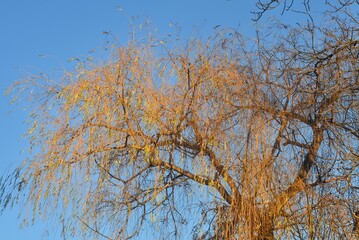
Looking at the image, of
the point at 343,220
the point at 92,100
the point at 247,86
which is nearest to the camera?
the point at 343,220

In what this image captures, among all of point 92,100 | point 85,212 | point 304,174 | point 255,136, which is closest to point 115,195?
point 85,212

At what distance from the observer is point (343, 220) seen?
3.61 meters

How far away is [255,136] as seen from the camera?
12.5 ft

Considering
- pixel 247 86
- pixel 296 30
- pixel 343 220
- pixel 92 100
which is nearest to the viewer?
pixel 343 220

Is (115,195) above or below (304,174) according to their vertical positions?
below

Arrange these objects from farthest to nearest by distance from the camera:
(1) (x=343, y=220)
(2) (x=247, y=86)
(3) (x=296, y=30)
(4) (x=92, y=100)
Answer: (3) (x=296, y=30)
(2) (x=247, y=86)
(4) (x=92, y=100)
(1) (x=343, y=220)

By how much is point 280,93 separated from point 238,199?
0.92 m

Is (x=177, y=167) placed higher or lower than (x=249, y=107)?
lower

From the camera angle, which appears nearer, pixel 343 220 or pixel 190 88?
pixel 343 220

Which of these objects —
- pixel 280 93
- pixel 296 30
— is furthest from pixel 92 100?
pixel 296 30

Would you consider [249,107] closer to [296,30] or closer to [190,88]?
[190,88]

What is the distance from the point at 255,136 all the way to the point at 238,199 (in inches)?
15.8

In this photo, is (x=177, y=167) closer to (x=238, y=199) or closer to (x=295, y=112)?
(x=238, y=199)

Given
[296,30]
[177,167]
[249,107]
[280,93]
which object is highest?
[296,30]
